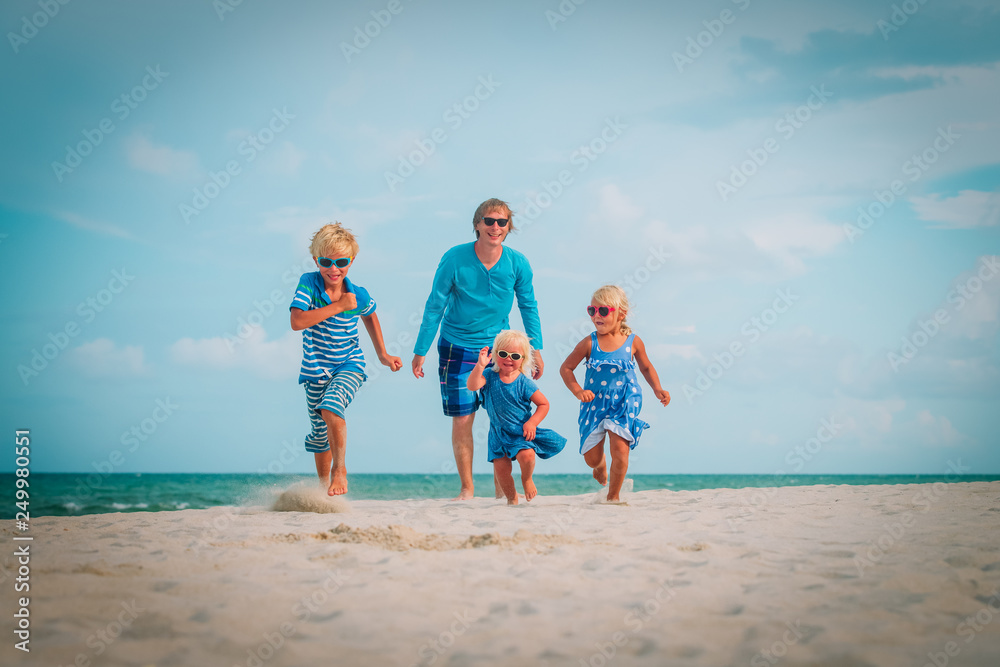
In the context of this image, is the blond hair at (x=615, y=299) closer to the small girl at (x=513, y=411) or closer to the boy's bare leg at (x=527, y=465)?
the small girl at (x=513, y=411)

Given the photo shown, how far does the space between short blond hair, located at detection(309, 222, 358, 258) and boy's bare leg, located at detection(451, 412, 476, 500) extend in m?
1.85

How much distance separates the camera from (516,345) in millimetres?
5809

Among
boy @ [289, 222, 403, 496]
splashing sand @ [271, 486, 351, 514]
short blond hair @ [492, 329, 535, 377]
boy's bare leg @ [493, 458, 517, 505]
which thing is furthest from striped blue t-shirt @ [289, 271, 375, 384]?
boy's bare leg @ [493, 458, 517, 505]

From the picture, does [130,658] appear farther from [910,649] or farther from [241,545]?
[910,649]

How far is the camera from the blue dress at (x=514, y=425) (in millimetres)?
5723

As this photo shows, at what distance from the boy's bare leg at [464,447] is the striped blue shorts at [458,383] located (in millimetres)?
81

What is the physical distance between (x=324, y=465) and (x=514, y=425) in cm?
178

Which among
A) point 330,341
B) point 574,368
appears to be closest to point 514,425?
point 574,368

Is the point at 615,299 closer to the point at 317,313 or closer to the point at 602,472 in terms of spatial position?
the point at 602,472

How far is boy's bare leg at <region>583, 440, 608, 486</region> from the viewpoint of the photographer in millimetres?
5965

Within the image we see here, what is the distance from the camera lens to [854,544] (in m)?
3.73

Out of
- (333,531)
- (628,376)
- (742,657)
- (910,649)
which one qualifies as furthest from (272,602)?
(628,376)

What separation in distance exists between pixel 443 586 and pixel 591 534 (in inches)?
54.4

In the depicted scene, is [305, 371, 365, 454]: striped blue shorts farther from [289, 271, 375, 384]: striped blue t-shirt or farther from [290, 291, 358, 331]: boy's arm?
[290, 291, 358, 331]: boy's arm
